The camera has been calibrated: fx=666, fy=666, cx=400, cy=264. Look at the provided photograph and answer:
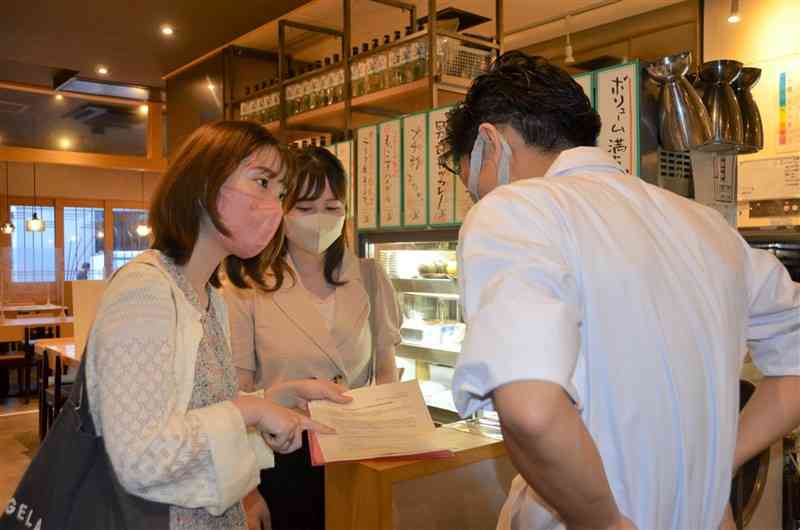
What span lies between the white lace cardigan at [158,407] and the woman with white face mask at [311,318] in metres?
0.80

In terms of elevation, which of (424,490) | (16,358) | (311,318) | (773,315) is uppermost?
(773,315)

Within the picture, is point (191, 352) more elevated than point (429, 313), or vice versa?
point (191, 352)

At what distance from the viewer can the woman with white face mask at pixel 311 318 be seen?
2.00m

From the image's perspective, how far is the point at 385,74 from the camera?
4.02 m

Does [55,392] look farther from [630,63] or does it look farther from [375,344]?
[630,63]

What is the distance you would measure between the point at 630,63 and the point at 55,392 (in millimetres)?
5044

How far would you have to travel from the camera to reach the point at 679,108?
1860mm

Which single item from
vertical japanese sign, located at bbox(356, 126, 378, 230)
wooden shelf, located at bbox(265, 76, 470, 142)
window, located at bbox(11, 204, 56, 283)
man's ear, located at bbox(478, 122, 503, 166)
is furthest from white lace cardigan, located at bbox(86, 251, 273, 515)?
window, located at bbox(11, 204, 56, 283)

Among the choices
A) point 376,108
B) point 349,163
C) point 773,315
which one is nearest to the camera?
point 773,315

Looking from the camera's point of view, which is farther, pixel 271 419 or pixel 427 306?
pixel 427 306

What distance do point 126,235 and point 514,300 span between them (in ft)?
38.8

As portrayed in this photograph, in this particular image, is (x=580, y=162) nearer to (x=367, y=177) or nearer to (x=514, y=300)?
(x=514, y=300)

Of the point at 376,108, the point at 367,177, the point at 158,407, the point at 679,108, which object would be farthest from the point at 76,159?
the point at 158,407

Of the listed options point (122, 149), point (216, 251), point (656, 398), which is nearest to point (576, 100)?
point (656, 398)
